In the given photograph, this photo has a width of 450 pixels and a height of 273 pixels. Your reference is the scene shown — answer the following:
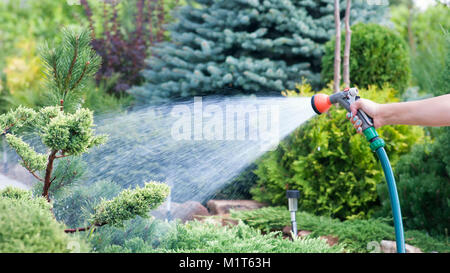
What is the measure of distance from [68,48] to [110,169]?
1949mm

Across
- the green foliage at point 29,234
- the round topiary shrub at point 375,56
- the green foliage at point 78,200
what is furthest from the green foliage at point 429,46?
the green foliage at point 29,234

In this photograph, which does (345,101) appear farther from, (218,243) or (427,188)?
(427,188)

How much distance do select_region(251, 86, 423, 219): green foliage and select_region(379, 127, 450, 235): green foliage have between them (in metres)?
0.31

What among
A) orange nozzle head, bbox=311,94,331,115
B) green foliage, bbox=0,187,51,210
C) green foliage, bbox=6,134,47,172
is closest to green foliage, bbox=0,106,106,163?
green foliage, bbox=6,134,47,172

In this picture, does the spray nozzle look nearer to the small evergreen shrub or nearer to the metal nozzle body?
the metal nozzle body

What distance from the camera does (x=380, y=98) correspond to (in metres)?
4.45

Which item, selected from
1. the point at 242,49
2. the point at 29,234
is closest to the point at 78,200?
the point at 29,234

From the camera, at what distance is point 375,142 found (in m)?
1.83

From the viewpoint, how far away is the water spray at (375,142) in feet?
5.85

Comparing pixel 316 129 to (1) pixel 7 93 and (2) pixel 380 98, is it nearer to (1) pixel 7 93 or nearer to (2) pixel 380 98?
(2) pixel 380 98

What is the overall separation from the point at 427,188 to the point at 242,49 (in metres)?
3.40

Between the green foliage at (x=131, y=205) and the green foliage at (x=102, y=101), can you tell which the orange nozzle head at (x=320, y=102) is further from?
the green foliage at (x=102, y=101)
